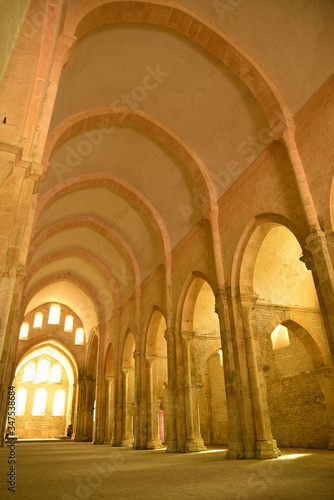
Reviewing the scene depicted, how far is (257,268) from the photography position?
35.9 ft

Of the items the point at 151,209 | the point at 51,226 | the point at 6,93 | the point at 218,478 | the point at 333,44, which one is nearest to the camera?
the point at 6,93

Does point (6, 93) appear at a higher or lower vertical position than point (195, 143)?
lower

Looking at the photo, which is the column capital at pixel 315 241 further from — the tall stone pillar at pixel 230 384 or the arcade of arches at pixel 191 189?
the tall stone pillar at pixel 230 384

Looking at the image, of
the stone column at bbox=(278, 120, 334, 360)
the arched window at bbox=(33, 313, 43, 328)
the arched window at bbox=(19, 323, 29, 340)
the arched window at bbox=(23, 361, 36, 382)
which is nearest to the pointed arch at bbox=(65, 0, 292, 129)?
the stone column at bbox=(278, 120, 334, 360)

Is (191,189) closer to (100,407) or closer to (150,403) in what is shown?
(150,403)

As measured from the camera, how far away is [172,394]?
458 inches

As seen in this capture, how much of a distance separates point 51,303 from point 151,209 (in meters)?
19.0

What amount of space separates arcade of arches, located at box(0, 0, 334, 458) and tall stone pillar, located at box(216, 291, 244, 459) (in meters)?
0.04

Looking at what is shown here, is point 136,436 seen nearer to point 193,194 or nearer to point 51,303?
point 193,194

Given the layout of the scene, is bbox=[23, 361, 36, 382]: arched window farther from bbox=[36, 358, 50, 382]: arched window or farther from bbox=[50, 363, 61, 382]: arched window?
bbox=[50, 363, 61, 382]: arched window

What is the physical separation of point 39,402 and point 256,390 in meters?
28.6

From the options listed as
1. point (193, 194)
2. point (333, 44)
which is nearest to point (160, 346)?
point (193, 194)

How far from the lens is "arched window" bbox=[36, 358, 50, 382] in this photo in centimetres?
3241

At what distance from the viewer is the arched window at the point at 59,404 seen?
3206 centimetres
